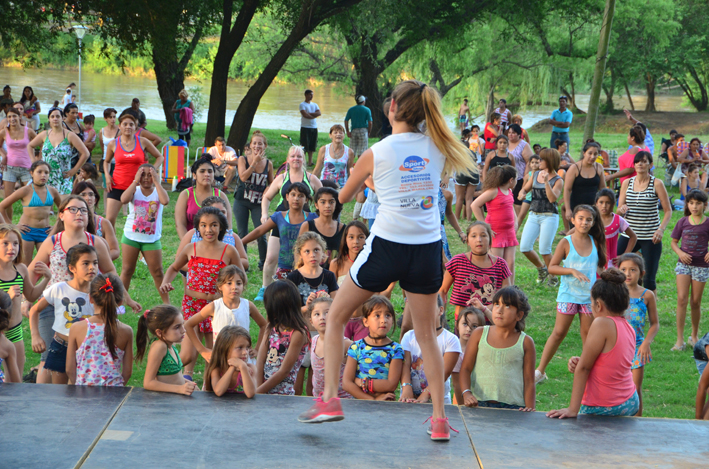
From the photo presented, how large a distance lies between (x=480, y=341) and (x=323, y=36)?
3107 centimetres

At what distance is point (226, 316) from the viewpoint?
5.40m

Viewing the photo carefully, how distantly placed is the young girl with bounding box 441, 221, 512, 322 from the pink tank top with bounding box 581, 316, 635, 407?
1563 millimetres

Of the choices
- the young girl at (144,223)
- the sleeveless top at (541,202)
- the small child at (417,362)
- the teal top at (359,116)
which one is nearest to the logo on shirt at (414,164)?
the small child at (417,362)

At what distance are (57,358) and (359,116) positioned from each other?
13.0 m

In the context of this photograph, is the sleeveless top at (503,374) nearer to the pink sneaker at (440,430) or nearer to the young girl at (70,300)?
the pink sneaker at (440,430)

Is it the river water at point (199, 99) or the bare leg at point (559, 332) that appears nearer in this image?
the bare leg at point (559, 332)

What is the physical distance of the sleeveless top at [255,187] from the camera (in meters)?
9.39

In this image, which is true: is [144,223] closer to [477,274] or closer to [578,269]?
[477,274]

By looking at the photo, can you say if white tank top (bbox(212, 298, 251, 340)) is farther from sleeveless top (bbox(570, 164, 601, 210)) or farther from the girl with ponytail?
sleeveless top (bbox(570, 164, 601, 210))

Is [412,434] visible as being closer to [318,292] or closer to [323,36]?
[318,292]

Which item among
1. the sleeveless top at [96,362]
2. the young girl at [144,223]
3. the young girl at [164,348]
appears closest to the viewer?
the young girl at [164,348]

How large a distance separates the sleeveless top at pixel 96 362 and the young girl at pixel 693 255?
5.60 metres

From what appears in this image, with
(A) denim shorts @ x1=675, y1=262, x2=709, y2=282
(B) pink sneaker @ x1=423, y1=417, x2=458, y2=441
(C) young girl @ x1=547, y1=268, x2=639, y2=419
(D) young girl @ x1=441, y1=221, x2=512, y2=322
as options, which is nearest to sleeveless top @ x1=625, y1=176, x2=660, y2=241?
(A) denim shorts @ x1=675, y1=262, x2=709, y2=282

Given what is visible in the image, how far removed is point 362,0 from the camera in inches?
702
